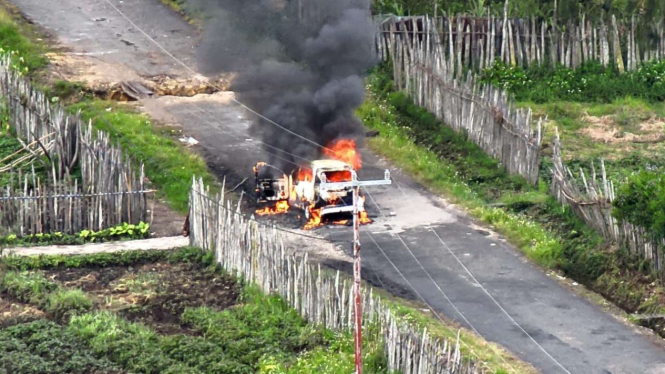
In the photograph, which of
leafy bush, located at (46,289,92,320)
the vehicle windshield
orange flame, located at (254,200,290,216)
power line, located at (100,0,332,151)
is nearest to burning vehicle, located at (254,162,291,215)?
orange flame, located at (254,200,290,216)

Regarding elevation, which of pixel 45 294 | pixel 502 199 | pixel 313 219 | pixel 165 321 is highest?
pixel 502 199

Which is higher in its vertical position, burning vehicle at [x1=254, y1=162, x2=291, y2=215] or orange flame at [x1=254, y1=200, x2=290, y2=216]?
burning vehicle at [x1=254, y1=162, x2=291, y2=215]

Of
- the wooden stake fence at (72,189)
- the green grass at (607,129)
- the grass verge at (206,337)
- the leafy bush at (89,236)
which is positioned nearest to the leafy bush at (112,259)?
the grass verge at (206,337)

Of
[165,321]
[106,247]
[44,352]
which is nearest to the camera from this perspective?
[44,352]

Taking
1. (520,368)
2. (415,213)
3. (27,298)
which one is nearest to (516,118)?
(415,213)

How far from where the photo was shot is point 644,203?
81.3 feet

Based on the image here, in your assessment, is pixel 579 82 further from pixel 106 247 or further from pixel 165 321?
pixel 165 321

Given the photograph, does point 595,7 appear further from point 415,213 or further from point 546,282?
point 546,282

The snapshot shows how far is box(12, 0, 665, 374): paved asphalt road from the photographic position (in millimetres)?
23484

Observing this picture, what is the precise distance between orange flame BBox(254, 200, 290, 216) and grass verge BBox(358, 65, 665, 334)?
3.50 metres

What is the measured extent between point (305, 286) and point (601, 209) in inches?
246

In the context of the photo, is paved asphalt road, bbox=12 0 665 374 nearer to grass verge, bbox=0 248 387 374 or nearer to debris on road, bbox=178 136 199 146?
debris on road, bbox=178 136 199 146

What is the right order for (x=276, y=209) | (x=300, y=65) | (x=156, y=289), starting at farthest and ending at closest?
(x=300, y=65) → (x=276, y=209) → (x=156, y=289)

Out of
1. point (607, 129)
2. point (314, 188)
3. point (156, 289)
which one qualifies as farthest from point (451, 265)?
point (607, 129)
